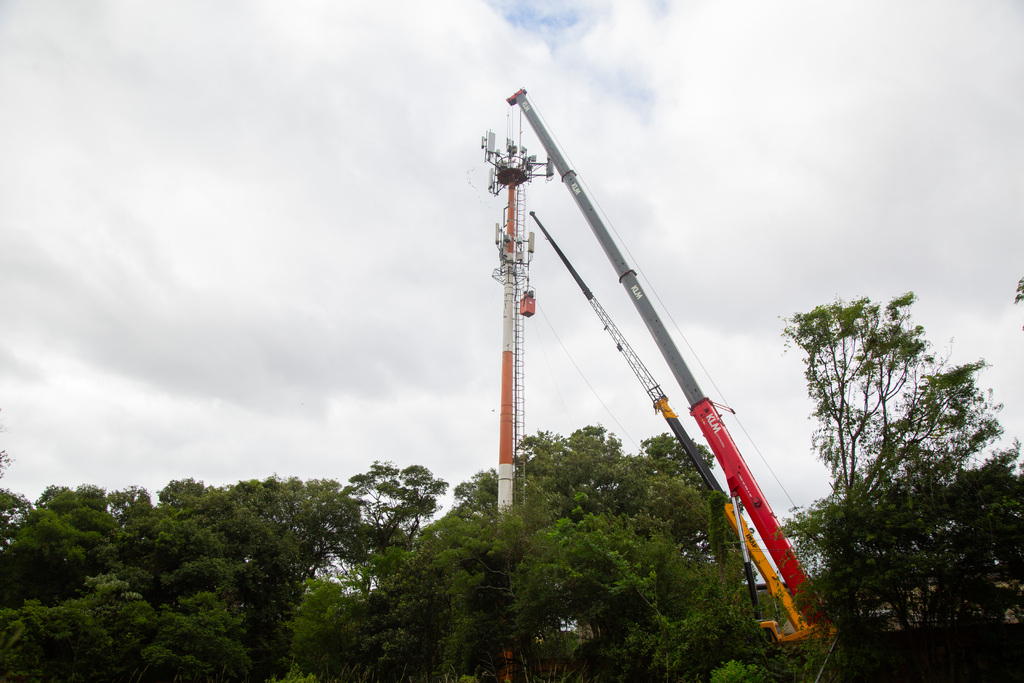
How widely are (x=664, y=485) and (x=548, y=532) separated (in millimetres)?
15460

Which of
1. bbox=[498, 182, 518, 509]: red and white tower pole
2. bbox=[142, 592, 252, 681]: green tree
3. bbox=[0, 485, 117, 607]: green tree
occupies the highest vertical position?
bbox=[498, 182, 518, 509]: red and white tower pole

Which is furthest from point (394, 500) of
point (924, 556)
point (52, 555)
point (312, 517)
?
point (924, 556)

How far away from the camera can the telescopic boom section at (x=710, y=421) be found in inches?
690

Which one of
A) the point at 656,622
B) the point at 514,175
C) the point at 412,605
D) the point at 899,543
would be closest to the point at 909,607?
the point at 899,543

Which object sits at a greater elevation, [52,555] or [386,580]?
[52,555]

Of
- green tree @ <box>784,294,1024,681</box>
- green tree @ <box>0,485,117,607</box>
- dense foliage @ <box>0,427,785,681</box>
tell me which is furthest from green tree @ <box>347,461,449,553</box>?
green tree @ <box>784,294,1024,681</box>

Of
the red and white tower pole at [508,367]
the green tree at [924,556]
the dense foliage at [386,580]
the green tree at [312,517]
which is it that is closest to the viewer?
the green tree at [924,556]

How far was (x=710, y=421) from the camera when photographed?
64.6 feet

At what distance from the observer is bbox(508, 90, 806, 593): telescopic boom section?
17531 mm

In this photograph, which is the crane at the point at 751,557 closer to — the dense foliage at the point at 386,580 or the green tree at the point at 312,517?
the dense foliage at the point at 386,580

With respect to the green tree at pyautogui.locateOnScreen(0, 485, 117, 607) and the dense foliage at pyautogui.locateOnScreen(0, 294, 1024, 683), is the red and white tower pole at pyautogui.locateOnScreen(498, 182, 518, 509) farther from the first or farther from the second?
the green tree at pyautogui.locateOnScreen(0, 485, 117, 607)

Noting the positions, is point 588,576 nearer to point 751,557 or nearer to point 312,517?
point 751,557

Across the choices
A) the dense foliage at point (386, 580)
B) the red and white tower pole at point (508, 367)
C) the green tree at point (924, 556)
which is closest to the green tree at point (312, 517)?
the dense foliage at point (386, 580)

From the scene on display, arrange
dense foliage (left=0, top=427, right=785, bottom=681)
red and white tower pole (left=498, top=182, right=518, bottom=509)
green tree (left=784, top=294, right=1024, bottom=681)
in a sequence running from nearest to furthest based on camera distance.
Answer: green tree (left=784, top=294, right=1024, bottom=681)
dense foliage (left=0, top=427, right=785, bottom=681)
red and white tower pole (left=498, top=182, right=518, bottom=509)
